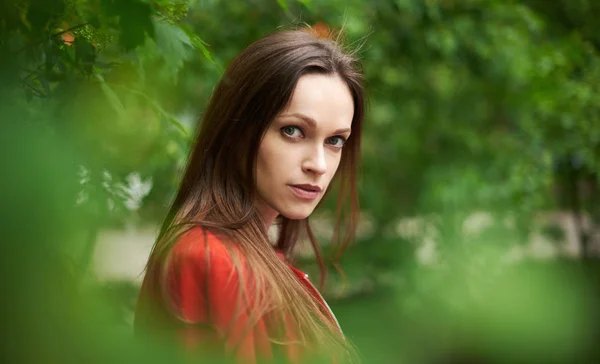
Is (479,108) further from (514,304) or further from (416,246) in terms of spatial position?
(514,304)

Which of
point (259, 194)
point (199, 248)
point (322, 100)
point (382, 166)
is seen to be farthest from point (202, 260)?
point (382, 166)

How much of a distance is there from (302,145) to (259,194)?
0.15 metres

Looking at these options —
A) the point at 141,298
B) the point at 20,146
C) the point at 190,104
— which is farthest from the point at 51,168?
the point at 190,104

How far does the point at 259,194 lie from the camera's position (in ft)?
5.40

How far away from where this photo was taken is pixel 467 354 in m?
0.63

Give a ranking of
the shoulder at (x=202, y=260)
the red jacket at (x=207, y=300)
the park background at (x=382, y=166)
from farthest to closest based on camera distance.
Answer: the shoulder at (x=202, y=260) < the red jacket at (x=207, y=300) < the park background at (x=382, y=166)

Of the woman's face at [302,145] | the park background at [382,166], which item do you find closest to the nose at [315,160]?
the woman's face at [302,145]

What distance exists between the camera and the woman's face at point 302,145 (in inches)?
61.9

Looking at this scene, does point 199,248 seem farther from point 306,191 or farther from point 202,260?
point 306,191

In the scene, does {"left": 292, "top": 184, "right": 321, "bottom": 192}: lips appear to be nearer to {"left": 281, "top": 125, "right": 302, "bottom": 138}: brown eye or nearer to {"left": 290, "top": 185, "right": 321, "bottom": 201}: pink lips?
{"left": 290, "top": 185, "right": 321, "bottom": 201}: pink lips

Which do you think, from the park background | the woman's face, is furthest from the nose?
the park background

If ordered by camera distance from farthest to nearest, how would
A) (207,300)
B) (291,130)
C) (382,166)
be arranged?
(382,166) → (291,130) → (207,300)

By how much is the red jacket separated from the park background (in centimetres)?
9

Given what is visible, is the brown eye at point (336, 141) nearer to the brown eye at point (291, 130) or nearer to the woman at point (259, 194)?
the woman at point (259, 194)
